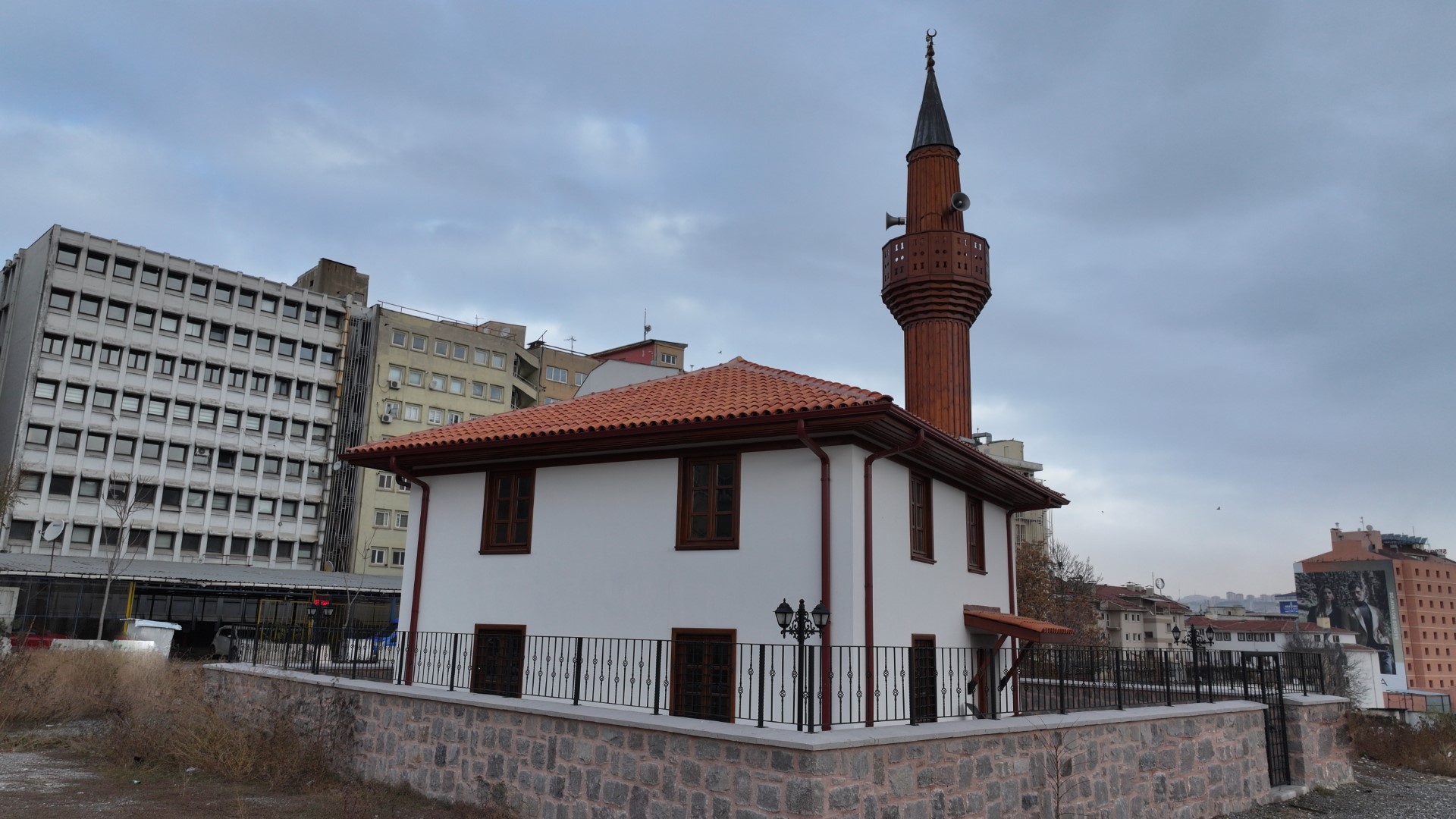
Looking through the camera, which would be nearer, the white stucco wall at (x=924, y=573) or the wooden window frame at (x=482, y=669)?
the white stucco wall at (x=924, y=573)

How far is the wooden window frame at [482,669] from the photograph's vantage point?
13.7m

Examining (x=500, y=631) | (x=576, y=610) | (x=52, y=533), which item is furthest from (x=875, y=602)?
(x=52, y=533)

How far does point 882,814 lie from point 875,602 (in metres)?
3.33

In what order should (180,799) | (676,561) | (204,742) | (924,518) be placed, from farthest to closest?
(924,518) < (204,742) < (676,561) < (180,799)

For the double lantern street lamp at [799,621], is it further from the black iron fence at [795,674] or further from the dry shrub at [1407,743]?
the dry shrub at [1407,743]

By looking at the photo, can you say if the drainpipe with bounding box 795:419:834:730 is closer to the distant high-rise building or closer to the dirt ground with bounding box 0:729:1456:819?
the dirt ground with bounding box 0:729:1456:819

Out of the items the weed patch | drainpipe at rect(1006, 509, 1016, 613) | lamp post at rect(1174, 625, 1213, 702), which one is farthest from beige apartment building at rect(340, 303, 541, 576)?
lamp post at rect(1174, 625, 1213, 702)

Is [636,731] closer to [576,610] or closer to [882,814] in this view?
[882,814]

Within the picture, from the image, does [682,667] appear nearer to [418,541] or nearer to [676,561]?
[676,561]

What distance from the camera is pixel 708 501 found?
12539 millimetres

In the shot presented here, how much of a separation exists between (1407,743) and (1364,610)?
89.1 metres

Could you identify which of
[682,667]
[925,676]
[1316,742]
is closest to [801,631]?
[682,667]

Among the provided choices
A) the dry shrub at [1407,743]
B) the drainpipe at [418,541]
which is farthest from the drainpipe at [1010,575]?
the drainpipe at [418,541]

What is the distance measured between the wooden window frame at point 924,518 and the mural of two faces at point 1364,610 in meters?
98.2
